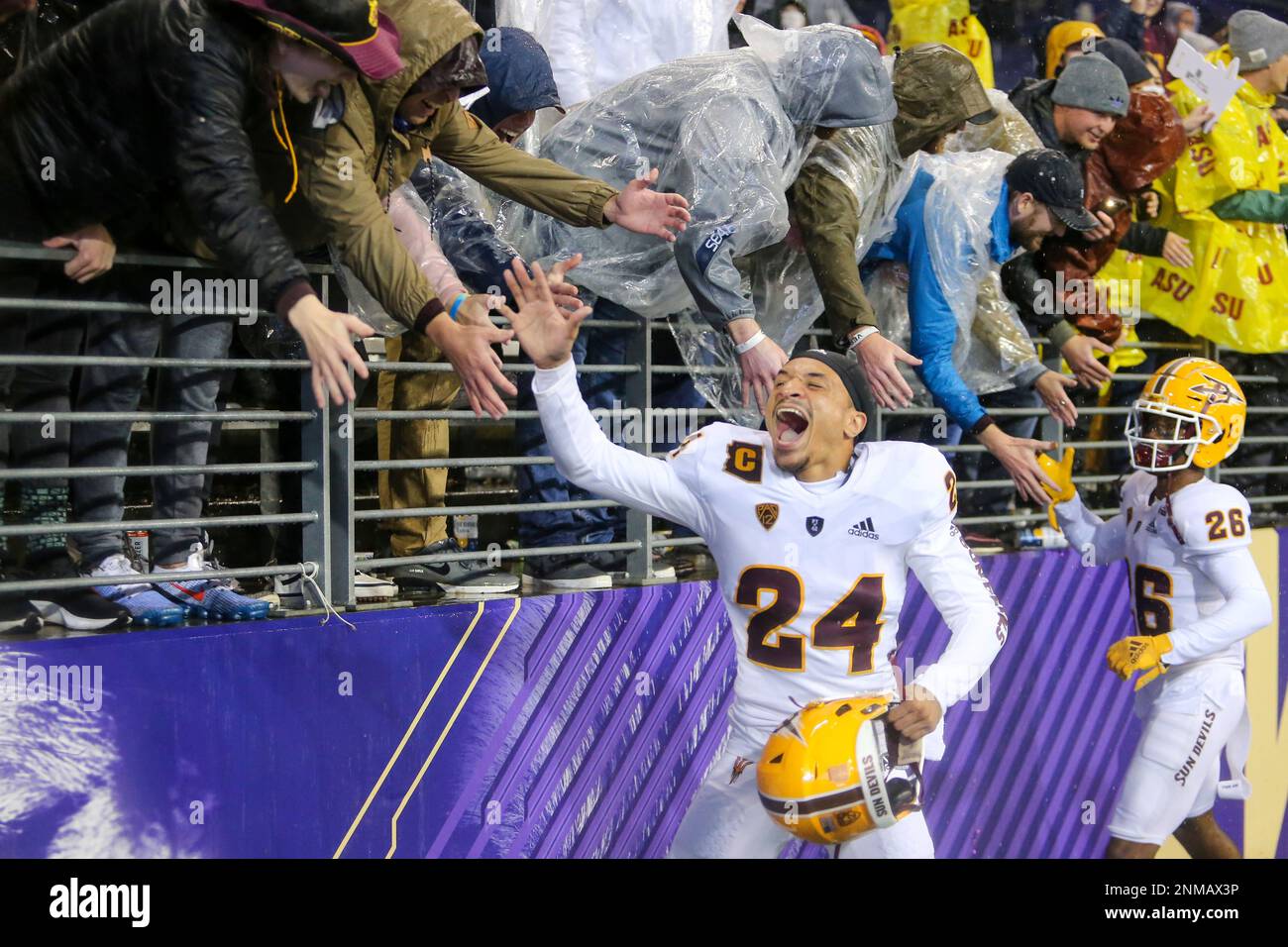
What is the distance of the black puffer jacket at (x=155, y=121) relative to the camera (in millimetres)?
3830

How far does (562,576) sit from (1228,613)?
9.11 feet

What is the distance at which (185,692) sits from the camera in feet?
13.8

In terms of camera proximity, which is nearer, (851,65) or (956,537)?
(956,537)

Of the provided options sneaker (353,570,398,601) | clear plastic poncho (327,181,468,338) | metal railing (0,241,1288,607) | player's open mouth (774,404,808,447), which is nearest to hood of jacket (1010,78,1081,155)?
metal railing (0,241,1288,607)

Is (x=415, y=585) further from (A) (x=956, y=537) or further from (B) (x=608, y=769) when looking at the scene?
(A) (x=956, y=537)

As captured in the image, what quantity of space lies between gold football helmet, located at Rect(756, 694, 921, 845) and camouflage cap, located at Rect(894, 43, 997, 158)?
2400mm

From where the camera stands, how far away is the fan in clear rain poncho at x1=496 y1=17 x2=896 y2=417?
16.5ft

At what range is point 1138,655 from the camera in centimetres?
601

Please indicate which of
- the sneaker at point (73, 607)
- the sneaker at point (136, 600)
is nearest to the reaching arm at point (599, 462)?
the sneaker at point (136, 600)

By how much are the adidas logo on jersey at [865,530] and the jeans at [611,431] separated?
3.94ft

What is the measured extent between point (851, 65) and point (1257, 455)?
4290 millimetres

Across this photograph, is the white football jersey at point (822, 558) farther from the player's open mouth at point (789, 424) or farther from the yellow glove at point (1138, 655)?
the yellow glove at point (1138, 655)

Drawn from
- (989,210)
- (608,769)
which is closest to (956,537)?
(608,769)

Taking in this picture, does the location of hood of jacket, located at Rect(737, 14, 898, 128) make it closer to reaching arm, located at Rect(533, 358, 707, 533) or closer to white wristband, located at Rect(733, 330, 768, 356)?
white wristband, located at Rect(733, 330, 768, 356)
